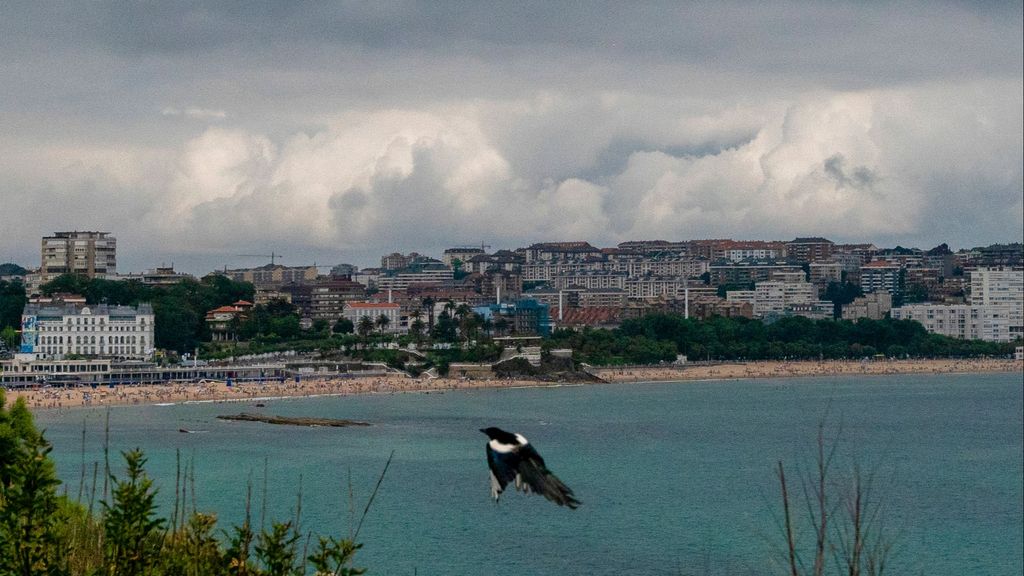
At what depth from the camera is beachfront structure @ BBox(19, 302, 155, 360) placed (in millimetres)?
77125

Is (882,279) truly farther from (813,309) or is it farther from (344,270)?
(344,270)

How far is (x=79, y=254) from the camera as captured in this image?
4296 inches

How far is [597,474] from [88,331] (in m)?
49.1

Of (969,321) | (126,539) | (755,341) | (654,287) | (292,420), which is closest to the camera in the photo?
(126,539)

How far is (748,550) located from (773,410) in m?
38.7

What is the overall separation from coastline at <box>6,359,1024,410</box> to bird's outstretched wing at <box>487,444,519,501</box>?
3786cm

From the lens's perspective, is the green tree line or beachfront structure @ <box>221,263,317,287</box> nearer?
the green tree line

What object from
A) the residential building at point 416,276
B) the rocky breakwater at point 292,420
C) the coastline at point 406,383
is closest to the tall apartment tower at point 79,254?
the coastline at point 406,383

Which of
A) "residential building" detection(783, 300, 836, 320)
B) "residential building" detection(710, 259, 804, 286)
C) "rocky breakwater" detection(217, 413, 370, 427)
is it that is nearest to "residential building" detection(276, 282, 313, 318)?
"residential building" detection(783, 300, 836, 320)

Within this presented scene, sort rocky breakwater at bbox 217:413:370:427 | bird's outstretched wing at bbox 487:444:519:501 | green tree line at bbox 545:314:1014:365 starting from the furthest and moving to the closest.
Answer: green tree line at bbox 545:314:1014:365 < rocky breakwater at bbox 217:413:370:427 < bird's outstretched wing at bbox 487:444:519:501

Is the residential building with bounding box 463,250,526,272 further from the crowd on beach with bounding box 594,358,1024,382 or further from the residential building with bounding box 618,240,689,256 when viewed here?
the crowd on beach with bounding box 594,358,1024,382

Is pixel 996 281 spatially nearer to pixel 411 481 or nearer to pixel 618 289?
pixel 618 289

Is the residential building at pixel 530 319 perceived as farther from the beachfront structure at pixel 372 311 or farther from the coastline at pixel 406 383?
the beachfront structure at pixel 372 311

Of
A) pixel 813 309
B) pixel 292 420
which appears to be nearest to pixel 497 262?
pixel 813 309
